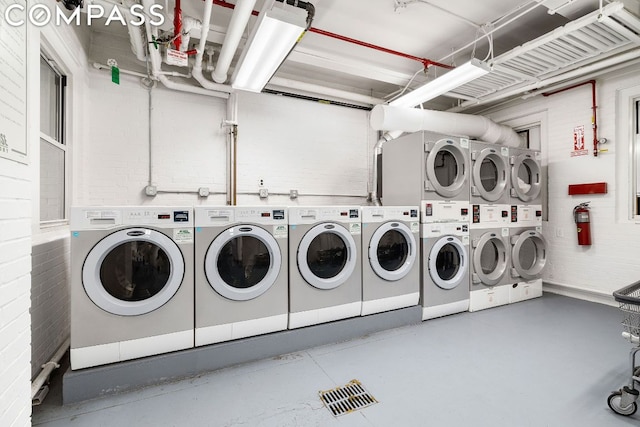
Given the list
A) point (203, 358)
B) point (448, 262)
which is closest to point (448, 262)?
point (448, 262)

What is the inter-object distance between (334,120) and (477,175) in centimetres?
220

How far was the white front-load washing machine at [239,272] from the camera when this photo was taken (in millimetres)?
2334

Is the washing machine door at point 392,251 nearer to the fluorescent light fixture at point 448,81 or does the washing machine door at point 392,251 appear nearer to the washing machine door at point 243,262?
the washing machine door at point 243,262

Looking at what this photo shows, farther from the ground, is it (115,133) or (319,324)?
(115,133)

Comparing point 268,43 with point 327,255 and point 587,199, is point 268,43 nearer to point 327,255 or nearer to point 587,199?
point 327,255

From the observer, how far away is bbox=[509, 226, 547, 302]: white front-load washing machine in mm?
3965

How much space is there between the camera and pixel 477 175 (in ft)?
12.1

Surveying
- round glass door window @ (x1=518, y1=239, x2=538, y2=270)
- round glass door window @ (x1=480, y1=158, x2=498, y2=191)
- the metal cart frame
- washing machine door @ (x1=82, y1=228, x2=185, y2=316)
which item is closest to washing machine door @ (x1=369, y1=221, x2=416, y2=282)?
round glass door window @ (x1=480, y1=158, x2=498, y2=191)

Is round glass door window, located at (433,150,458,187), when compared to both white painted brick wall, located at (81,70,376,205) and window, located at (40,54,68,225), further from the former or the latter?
window, located at (40,54,68,225)

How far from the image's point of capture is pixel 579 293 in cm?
415

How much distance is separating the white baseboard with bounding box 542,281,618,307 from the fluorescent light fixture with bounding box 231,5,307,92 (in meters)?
4.79

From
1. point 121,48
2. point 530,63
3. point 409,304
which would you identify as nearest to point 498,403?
point 409,304

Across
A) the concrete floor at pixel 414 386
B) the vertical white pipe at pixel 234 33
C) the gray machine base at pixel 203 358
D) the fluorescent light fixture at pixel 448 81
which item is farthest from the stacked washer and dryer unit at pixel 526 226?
the vertical white pipe at pixel 234 33

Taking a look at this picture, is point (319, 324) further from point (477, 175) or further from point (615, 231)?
point (615, 231)
